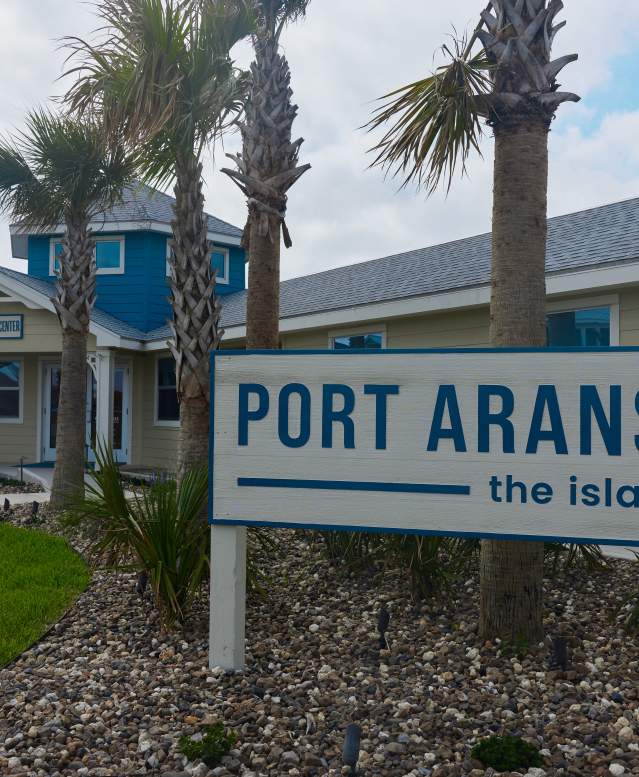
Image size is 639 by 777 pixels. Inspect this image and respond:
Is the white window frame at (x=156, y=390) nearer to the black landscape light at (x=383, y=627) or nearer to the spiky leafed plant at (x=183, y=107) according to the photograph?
the spiky leafed plant at (x=183, y=107)

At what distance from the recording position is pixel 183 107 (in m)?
7.83

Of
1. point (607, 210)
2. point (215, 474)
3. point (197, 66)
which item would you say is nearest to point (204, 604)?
point (215, 474)

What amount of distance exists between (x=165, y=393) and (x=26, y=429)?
356cm

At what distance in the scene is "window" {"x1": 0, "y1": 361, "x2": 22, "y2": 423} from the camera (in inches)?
700

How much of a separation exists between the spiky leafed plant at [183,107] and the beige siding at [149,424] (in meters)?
8.20

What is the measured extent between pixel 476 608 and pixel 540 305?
79.4 inches

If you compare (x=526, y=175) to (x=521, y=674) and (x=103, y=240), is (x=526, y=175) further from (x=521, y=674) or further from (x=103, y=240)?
(x=103, y=240)

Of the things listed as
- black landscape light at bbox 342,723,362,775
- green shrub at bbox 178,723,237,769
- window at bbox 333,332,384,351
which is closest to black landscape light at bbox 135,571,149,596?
green shrub at bbox 178,723,237,769

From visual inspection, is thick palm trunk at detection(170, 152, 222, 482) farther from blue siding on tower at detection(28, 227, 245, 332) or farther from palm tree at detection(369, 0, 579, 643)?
blue siding on tower at detection(28, 227, 245, 332)

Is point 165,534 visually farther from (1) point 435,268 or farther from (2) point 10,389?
(2) point 10,389

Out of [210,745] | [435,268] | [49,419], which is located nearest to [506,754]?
[210,745]

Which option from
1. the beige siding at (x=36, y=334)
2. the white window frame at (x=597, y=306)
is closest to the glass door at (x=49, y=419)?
the beige siding at (x=36, y=334)

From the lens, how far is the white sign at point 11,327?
53.1ft

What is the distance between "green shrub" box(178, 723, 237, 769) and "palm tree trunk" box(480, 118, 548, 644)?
5.79ft
